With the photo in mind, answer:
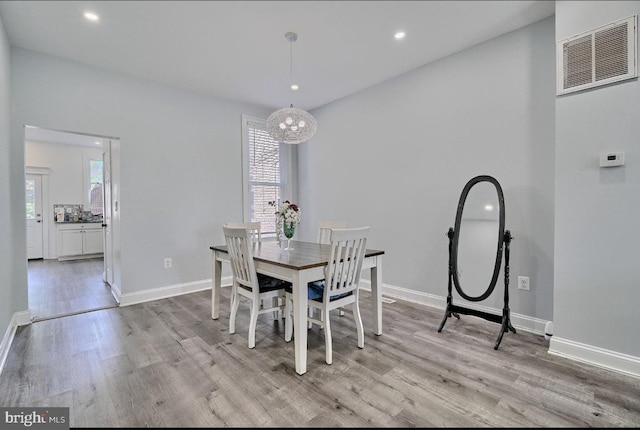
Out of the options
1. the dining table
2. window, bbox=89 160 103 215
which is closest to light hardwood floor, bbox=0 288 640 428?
the dining table

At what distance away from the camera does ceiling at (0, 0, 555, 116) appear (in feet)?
8.08

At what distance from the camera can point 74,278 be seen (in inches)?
199

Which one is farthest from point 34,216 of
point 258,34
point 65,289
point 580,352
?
point 580,352

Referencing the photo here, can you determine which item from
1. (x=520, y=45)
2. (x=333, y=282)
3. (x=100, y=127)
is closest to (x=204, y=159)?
(x=100, y=127)

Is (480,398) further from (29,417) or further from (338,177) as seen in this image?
(338,177)

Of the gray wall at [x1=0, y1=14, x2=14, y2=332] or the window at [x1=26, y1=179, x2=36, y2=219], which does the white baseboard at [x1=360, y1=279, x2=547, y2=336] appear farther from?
the window at [x1=26, y1=179, x2=36, y2=219]

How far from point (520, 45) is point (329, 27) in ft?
5.88

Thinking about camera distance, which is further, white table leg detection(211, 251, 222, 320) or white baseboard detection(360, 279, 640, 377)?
white table leg detection(211, 251, 222, 320)

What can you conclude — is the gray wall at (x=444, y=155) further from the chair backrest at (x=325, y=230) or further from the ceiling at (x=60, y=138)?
the ceiling at (x=60, y=138)

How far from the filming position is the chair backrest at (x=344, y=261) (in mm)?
2205

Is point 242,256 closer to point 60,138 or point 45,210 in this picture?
point 60,138

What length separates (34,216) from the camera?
6.85 metres

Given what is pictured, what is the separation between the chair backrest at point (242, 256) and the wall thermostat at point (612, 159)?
8.80ft

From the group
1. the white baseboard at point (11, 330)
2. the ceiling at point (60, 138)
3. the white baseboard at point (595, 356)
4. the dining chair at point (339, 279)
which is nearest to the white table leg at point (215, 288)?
the dining chair at point (339, 279)
